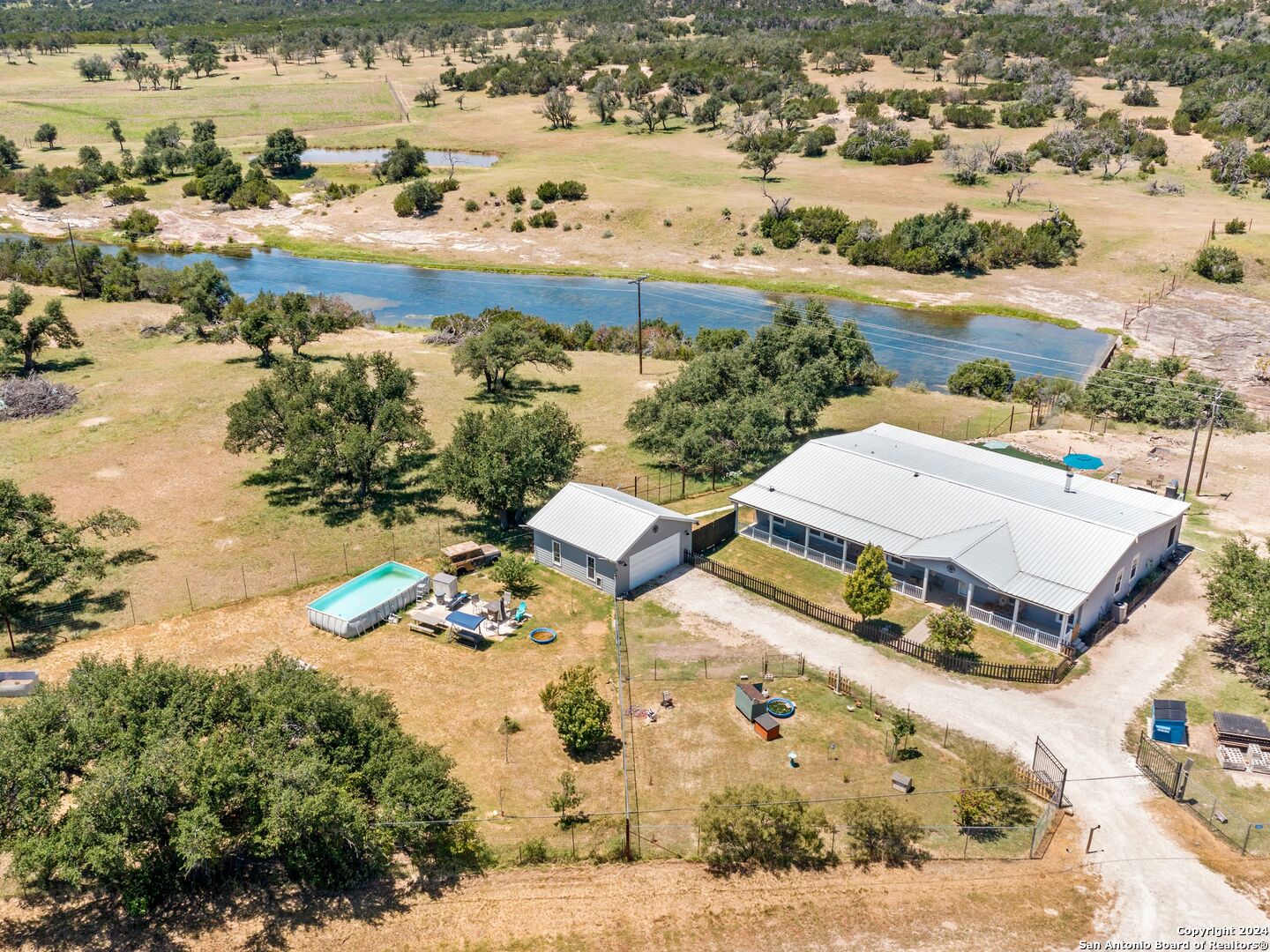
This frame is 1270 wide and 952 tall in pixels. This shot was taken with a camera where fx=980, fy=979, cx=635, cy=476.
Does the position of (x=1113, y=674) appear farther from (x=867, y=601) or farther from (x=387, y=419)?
(x=387, y=419)

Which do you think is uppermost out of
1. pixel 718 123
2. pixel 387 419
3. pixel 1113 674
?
pixel 718 123

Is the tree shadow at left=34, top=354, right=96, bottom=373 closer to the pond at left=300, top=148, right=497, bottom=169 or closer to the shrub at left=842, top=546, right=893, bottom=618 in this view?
the shrub at left=842, top=546, right=893, bottom=618

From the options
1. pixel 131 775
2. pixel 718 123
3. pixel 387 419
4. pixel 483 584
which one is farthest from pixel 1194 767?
pixel 718 123

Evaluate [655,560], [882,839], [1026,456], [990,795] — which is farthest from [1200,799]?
[1026,456]

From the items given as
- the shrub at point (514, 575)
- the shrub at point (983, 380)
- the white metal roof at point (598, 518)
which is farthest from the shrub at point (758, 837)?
the shrub at point (983, 380)

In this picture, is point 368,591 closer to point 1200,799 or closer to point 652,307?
point 1200,799

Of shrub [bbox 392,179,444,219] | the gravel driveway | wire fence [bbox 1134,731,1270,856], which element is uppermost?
shrub [bbox 392,179,444,219]

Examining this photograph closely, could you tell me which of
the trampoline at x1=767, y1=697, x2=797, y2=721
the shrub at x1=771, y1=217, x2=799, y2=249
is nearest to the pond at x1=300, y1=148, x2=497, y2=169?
the shrub at x1=771, y1=217, x2=799, y2=249
